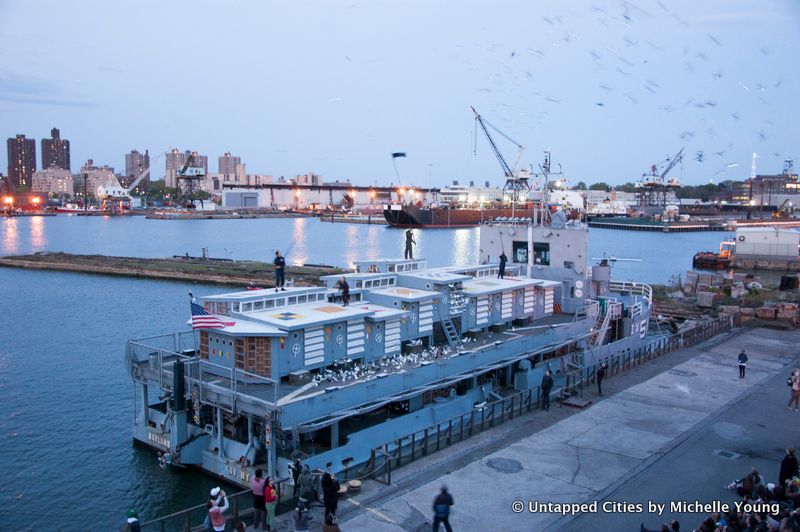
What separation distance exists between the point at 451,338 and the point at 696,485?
396 inches

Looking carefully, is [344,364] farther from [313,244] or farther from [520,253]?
→ [313,244]

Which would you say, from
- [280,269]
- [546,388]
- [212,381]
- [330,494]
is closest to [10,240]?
[280,269]

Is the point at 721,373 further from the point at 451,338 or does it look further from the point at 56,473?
the point at 56,473

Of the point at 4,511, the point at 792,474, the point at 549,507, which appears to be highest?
the point at 792,474

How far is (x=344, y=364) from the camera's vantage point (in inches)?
743

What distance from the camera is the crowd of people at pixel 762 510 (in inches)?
411

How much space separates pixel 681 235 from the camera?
510ft

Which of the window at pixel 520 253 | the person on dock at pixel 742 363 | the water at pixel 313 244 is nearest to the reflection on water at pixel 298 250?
the water at pixel 313 244

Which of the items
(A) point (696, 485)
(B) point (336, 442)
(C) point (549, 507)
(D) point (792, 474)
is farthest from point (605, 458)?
(B) point (336, 442)

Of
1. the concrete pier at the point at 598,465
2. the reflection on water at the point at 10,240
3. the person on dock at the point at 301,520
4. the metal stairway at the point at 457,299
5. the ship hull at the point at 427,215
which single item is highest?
the ship hull at the point at 427,215

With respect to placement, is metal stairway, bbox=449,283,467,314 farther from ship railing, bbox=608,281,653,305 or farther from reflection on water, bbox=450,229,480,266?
reflection on water, bbox=450,229,480,266

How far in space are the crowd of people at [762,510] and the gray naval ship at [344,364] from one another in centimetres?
746

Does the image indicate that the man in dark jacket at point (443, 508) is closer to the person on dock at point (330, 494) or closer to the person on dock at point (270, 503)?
the person on dock at point (330, 494)

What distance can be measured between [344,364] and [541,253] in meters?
14.8
